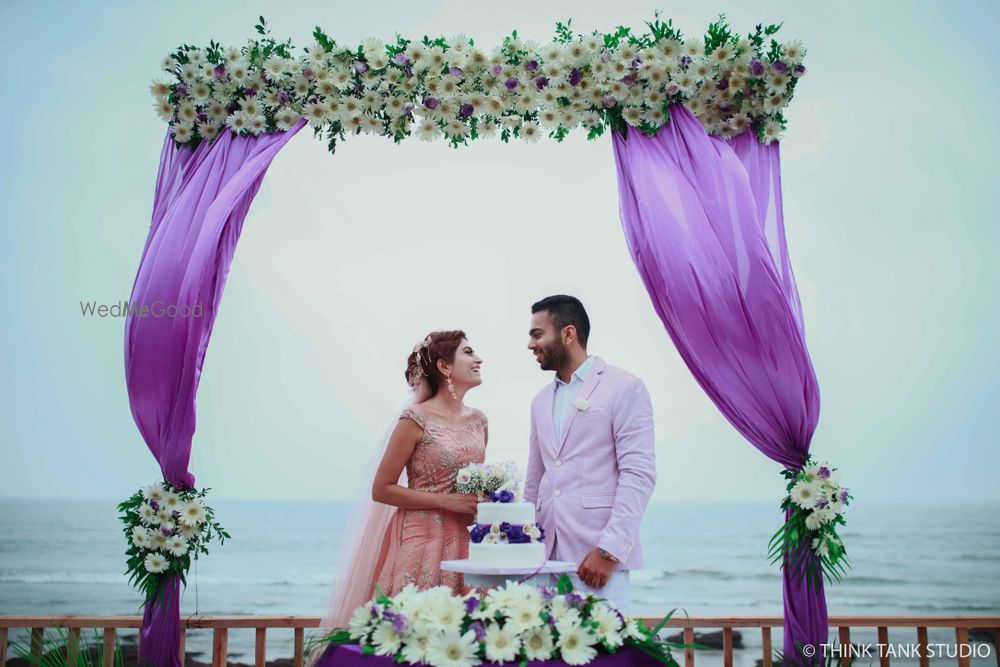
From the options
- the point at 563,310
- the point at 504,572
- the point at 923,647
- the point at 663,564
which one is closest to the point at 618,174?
the point at 563,310

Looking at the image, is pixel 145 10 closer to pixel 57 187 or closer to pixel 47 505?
pixel 57 187

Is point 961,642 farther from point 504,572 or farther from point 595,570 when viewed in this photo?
point 504,572

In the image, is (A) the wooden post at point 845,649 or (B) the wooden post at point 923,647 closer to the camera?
(A) the wooden post at point 845,649

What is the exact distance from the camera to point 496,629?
254cm

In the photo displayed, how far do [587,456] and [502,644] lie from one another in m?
1.12

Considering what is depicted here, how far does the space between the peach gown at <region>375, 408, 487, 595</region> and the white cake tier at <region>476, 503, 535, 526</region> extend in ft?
1.97

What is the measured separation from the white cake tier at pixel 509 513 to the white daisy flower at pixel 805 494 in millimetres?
1122

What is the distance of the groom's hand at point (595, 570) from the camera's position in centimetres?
320

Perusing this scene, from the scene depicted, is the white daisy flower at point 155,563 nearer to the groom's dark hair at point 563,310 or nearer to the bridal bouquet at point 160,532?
the bridal bouquet at point 160,532

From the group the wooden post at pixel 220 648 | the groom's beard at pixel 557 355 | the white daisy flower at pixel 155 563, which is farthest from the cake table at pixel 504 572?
the wooden post at pixel 220 648

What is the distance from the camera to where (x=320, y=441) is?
67.2ft

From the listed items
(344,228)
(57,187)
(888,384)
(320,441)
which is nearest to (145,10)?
(57,187)

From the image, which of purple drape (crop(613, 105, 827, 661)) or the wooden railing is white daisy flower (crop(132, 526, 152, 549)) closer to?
the wooden railing

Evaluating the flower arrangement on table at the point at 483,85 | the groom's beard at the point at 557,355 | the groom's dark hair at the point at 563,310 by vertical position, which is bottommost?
the groom's beard at the point at 557,355
